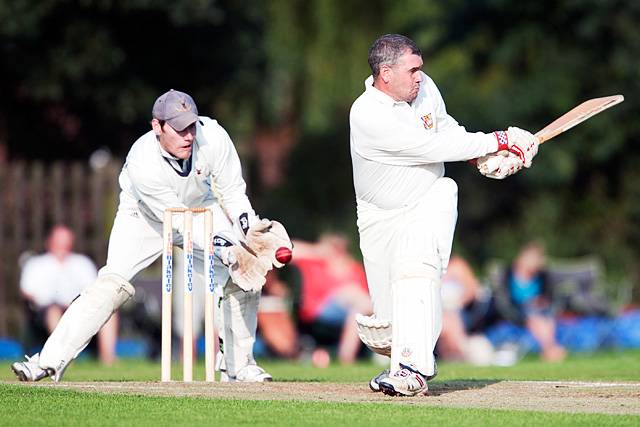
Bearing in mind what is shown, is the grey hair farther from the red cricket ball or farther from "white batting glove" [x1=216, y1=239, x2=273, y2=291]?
"white batting glove" [x1=216, y1=239, x2=273, y2=291]

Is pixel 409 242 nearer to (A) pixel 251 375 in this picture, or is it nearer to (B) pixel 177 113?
(B) pixel 177 113

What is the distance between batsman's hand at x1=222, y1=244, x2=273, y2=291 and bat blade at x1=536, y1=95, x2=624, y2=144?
79.7 inches

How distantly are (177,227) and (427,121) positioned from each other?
6.30ft

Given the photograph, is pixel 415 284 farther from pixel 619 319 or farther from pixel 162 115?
pixel 619 319

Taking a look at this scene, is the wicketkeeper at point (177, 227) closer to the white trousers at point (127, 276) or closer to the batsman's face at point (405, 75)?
the white trousers at point (127, 276)

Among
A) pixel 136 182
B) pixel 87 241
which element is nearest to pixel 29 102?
pixel 87 241

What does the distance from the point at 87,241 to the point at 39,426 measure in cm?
1208

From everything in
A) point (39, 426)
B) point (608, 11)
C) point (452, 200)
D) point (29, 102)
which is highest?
point (608, 11)

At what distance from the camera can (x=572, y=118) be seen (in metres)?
9.18

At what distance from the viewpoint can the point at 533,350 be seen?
19.6m

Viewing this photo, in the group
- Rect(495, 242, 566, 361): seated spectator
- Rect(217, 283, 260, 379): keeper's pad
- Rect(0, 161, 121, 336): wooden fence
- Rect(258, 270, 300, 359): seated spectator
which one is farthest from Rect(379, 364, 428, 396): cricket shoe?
Rect(0, 161, 121, 336): wooden fence

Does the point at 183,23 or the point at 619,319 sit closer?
the point at 619,319

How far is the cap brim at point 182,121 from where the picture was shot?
29.3 ft

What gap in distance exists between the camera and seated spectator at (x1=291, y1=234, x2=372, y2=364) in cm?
1752
